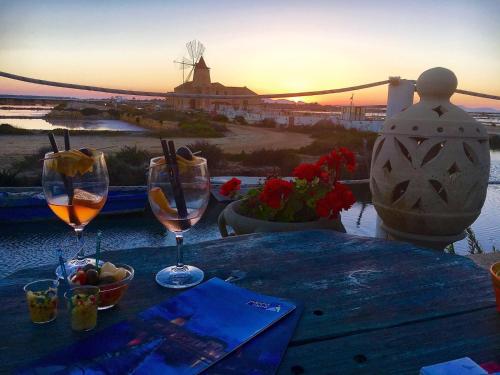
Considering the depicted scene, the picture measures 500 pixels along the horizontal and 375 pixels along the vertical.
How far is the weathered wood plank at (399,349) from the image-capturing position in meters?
0.60

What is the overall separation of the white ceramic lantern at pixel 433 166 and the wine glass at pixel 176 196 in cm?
145

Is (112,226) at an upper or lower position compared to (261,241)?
lower

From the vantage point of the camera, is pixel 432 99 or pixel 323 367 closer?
pixel 323 367

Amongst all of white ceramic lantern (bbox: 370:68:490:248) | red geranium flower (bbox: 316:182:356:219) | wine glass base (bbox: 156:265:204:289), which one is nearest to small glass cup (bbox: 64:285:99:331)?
wine glass base (bbox: 156:265:204:289)

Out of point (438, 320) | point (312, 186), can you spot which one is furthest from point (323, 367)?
point (312, 186)

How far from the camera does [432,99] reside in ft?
7.03

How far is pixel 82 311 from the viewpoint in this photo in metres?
0.69

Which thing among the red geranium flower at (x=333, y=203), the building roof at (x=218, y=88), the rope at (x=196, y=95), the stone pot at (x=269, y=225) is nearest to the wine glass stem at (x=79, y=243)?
the stone pot at (x=269, y=225)

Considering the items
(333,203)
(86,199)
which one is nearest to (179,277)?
(86,199)

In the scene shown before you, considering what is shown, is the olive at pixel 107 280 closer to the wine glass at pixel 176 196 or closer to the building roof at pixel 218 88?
the wine glass at pixel 176 196

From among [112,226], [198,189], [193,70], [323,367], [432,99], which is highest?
[193,70]

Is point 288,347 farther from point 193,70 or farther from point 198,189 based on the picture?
point 193,70

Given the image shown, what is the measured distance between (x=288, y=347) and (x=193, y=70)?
43.4 metres

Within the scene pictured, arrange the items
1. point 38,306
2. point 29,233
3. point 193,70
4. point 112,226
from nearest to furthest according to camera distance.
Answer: point 38,306, point 29,233, point 112,226, point 193,70
